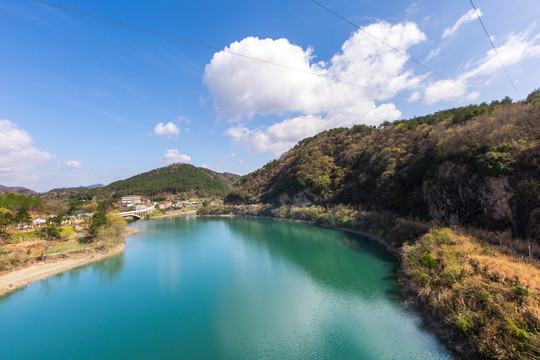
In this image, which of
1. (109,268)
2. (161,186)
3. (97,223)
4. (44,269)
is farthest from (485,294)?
(161,186)

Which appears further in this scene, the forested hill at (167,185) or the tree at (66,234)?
the forested hill at (167,185)

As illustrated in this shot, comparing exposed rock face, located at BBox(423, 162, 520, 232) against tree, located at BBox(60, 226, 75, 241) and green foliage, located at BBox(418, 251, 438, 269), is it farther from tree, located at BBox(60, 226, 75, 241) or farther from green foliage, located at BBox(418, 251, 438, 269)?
tree, located at BBox(60, 226, 75, 241)

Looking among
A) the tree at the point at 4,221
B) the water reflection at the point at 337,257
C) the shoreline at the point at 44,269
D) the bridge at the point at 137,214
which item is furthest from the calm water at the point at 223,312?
the bridge at the point at 137,214

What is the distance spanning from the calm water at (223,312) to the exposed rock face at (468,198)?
6833mm

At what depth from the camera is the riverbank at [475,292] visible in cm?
721

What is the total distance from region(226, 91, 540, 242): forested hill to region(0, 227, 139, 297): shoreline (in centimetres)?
3507

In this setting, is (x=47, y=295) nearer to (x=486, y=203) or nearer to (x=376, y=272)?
(x=376, y=272)

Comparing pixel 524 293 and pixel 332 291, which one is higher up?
pixel 524 293

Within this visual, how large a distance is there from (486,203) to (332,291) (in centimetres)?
1289

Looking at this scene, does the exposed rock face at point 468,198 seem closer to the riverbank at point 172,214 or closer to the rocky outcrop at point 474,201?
the rocky outcrop at point 474,201


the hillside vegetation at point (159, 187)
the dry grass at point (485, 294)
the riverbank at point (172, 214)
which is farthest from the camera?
the hillside vegetation at point (159, 187)

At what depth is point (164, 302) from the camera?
1427 centimetres

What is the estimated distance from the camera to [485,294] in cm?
853

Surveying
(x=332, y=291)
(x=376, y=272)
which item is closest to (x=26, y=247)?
(x=332, y=291)
